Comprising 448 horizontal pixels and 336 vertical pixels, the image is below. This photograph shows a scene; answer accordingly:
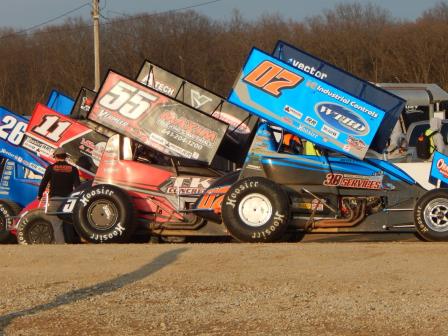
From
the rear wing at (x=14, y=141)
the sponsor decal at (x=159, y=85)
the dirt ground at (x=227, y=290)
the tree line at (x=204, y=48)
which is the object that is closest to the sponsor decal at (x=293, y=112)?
the dirt ground at (x=227, y=290)

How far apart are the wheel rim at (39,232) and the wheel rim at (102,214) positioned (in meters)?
1.54

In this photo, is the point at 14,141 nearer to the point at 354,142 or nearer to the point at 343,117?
the point at 343,117

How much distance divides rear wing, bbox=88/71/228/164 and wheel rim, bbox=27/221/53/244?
222 cm

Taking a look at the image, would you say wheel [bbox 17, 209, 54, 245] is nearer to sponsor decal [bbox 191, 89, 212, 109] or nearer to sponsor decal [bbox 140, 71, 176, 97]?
sponsor decal [bbox 140, 71, 176, 97]

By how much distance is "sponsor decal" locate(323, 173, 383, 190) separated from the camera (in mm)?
12211

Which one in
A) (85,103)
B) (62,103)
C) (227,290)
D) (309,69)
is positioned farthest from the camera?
(62,103)

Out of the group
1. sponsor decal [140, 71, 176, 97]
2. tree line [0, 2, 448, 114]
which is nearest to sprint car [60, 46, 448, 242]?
sponsor decal [140, 71, 176, 97]

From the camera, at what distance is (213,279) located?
346 inches

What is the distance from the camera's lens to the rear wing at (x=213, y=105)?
46.3ft

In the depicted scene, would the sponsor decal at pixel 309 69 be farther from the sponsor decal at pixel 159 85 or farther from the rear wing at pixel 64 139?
the rear wing at pixel 64 139

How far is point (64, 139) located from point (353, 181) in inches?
204

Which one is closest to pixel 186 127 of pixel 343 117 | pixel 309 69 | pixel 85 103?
pixel 343 117

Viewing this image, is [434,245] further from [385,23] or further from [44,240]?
[385,23]

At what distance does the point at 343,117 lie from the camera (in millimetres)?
11922
